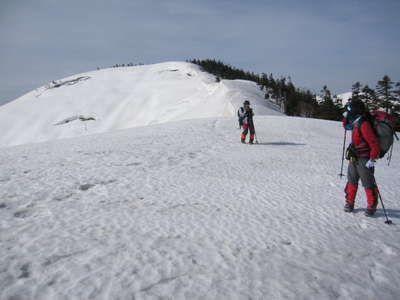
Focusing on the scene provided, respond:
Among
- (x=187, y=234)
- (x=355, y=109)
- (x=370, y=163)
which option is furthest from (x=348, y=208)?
(x=187, y=234)

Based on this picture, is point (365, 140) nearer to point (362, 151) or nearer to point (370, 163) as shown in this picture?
point (362, 151)

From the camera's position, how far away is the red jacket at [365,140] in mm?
4363

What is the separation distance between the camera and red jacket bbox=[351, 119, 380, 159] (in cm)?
436

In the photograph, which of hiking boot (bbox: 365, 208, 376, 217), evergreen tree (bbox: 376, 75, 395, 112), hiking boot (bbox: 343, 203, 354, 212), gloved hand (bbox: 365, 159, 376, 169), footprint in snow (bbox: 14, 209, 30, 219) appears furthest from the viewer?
evergreen tree (bbox: 376, 75, 395, 112)

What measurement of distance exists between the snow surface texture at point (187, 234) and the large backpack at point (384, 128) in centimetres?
142

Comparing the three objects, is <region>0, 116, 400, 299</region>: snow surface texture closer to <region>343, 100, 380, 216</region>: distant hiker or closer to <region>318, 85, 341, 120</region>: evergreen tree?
<region>343, 100, 380, 216</region>: distant hiker

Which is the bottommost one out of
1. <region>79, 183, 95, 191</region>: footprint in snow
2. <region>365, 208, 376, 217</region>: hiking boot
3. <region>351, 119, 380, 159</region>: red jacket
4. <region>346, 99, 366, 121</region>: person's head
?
<region>365, 208, 376, 217</region>: hiking boot

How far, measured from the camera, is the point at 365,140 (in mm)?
4547

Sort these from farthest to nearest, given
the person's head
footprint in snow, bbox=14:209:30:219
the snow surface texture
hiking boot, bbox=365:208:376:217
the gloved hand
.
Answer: hiking boot, bbox=365:208:376:217, the person's head, the gloved hand, footprint in snow, bbox=14:209:30:219, the snow surface texture

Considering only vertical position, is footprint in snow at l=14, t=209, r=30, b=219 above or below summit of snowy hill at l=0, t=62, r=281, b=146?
below

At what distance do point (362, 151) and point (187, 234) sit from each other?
3593 mm

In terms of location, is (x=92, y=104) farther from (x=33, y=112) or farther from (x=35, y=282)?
(x=35, y=282)

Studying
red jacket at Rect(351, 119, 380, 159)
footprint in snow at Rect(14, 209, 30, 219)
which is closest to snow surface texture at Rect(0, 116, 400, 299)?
footprint in snow at Rect(14, 209, 30, 219)

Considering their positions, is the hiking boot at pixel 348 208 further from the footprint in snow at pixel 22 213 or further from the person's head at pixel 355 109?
the footprint in snow at pixel 22 213
